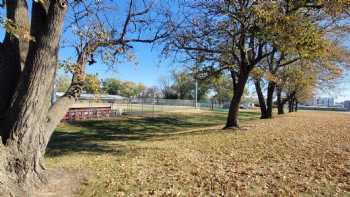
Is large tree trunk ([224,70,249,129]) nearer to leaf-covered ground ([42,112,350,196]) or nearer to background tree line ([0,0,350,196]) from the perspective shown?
background tree line ([0,0,350,196])

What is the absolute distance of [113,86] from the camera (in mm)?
110062

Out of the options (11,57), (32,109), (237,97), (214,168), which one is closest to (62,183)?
(32,109)

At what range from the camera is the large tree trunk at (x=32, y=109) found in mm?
4969

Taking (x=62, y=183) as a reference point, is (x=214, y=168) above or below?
above

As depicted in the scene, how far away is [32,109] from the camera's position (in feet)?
16.7

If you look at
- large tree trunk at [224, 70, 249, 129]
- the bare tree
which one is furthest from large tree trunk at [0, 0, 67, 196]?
large tree trunk at [224, 70, 249, 129]

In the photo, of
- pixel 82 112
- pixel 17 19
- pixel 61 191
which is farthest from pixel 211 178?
pixel 82 112

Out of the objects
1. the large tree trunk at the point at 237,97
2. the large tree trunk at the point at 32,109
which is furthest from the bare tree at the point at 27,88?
the large tree trunk at the point at 237,97

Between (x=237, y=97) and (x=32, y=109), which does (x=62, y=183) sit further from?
(x=237, y=97)

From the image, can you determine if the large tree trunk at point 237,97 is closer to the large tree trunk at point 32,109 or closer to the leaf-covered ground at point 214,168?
the leaf-covered ground at point 214,168

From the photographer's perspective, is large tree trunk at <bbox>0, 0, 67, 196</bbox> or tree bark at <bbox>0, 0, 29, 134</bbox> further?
tree bark at <bbox>0, 0, 29, 134</bbox>

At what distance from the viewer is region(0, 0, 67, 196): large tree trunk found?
497cm

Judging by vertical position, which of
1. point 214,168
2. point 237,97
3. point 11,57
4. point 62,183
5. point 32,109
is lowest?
point 62,183

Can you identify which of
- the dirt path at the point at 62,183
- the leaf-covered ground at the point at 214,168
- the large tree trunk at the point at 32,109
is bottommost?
the dirt path at the point at 62,183
